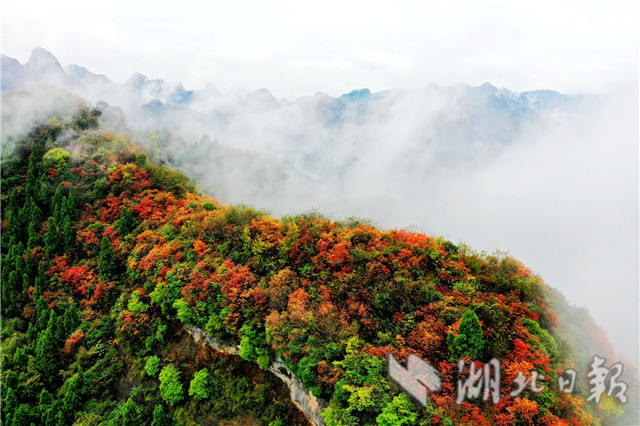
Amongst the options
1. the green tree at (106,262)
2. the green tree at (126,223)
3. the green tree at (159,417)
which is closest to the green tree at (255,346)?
the green tree at (159,417)

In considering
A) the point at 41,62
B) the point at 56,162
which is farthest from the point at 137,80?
the point at 56,162

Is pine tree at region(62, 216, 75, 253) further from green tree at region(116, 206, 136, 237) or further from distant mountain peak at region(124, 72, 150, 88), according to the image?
distant mountain peak at region(124, 72, 150, 88)

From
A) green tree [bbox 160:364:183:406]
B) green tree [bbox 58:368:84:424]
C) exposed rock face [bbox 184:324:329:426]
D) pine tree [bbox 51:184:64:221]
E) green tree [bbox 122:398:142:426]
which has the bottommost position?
green tree [bbox 58:368:84:424]

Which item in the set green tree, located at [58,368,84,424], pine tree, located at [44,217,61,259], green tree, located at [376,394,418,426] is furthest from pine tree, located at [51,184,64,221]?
green tree, located at [376,394,418,426]

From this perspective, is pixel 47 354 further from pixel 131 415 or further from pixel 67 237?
pixel 67 237

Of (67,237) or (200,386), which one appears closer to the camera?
(200,386)

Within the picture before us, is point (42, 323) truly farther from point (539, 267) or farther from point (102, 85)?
point (539, 267)
